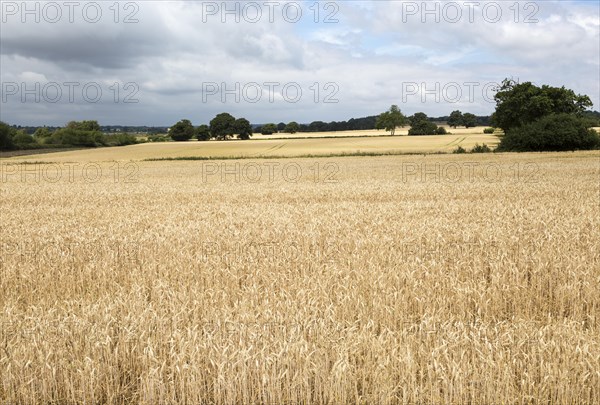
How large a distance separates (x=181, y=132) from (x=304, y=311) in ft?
387

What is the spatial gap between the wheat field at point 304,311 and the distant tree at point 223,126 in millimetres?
104978

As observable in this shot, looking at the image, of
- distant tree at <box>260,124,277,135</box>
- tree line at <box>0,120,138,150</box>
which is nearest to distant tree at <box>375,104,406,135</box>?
distant tree at <box>260,124,277,135</box>

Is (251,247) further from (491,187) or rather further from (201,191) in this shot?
(491,187)

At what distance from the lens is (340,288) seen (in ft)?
21.5

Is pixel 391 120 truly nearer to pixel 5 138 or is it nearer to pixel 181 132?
pixel 181 132

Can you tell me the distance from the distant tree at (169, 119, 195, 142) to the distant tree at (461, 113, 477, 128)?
80953mm

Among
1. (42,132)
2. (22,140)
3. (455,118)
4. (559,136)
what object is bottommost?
(559,136)

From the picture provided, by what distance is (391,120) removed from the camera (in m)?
125

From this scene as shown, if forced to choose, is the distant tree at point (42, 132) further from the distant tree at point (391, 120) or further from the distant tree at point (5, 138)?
the distant tree at point (391, 120)

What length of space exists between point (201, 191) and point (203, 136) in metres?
98.2

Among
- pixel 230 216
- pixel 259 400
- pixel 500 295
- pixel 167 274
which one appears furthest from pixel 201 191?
pixel 259 400

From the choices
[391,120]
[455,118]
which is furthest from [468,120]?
[391,120]

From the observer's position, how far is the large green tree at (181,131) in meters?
118

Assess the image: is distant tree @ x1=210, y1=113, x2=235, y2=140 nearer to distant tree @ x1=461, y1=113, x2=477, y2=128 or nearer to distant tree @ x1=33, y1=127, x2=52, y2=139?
distant tree @ x1=33, y1=127, x2=52, y2=139
